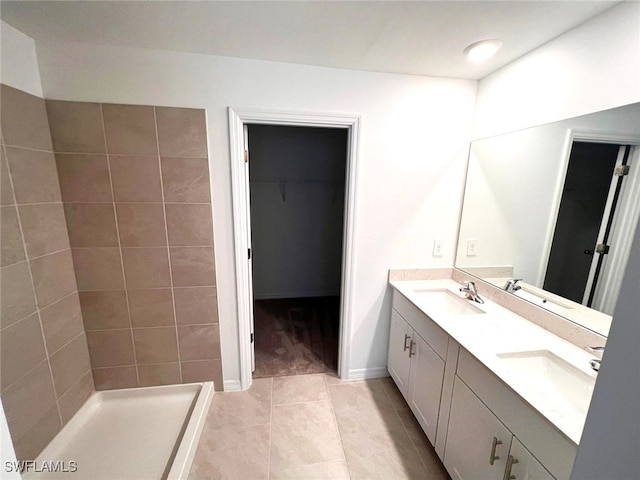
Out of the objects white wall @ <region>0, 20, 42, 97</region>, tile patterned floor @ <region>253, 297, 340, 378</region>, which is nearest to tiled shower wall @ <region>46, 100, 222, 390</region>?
white wall @ <region>0, 20, 42, 97</region>

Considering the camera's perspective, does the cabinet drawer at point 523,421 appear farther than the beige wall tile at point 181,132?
No

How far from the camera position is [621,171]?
1.08 m

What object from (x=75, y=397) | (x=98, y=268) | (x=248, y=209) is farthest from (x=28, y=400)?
(x=248, y=209)

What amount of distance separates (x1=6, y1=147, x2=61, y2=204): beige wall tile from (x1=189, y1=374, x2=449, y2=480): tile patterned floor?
1.68m

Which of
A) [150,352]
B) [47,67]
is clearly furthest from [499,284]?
[47,67]

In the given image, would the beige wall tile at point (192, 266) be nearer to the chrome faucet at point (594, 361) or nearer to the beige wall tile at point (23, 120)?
the beige wall tile at point (23, 120)

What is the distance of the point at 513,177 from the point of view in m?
1.61

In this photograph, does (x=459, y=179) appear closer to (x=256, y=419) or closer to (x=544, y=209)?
(x=544, y=209)

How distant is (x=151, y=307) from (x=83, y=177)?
91 centimetres

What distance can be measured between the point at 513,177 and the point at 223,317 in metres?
2.17

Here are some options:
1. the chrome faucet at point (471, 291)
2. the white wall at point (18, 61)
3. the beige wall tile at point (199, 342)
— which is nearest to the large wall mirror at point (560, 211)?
the chrome faucet at point (471, 291)

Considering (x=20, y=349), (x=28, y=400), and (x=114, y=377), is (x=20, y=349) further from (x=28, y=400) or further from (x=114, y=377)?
(x=114, y=377)

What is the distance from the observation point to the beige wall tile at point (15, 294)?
3.98 ft

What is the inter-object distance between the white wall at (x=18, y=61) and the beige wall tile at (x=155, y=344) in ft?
4.98
